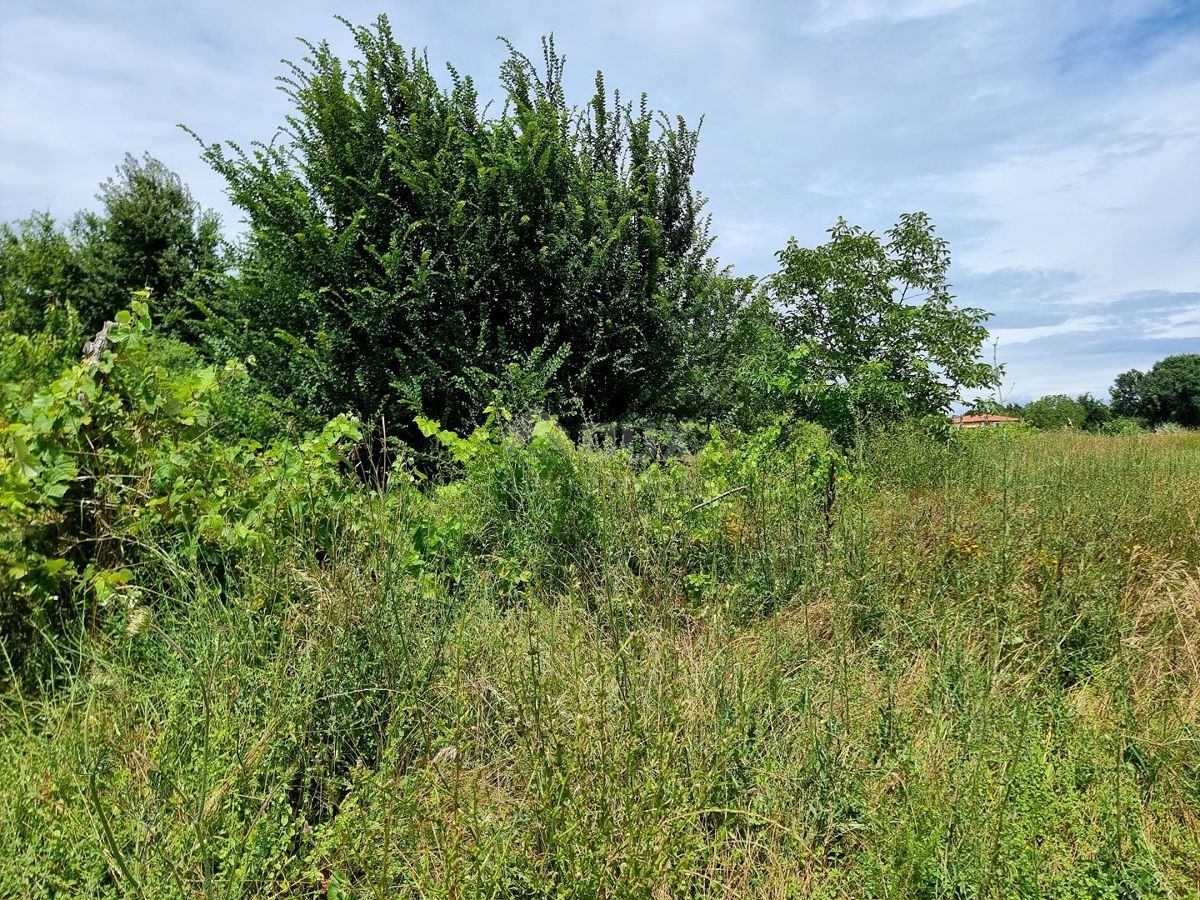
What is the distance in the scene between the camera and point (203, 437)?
3406 millimetres

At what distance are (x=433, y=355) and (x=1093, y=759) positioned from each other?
5793 mm

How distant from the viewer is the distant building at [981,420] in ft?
24.8

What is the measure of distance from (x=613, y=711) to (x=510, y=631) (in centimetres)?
60

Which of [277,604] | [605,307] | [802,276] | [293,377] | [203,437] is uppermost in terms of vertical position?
[802,276]

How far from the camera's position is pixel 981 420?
8.06 meters

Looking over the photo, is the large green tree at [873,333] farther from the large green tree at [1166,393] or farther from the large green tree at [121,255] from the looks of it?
the large green tree at [1166,393]

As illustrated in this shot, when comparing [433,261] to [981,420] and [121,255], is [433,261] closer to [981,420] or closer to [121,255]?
[981,420]

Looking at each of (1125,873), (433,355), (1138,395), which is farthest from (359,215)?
(1138,395)

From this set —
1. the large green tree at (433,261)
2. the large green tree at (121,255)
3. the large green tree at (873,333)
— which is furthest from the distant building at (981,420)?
the large green tree at (121,255)

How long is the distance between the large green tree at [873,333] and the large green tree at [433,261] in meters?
1.63

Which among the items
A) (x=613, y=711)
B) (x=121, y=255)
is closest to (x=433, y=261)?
(x=613, y=711)

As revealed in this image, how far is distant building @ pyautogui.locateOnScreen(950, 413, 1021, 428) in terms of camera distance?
7.57m

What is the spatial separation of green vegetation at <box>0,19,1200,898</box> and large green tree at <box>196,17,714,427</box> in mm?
68

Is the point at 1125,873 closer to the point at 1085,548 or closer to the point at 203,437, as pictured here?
the point at 1085,548
